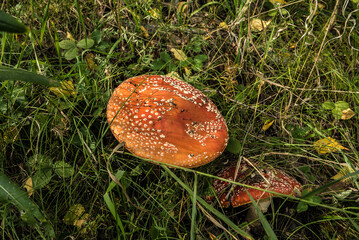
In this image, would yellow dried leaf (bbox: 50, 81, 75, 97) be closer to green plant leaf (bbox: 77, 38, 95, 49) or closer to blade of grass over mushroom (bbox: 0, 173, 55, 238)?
green plant leaf (bbox: 77, 38, 95, 49)

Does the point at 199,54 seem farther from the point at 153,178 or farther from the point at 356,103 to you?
the point at 356,103

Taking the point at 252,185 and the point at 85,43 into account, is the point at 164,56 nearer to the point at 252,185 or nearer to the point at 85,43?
the point at 85,43

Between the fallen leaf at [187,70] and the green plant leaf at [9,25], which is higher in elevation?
the green plant leaf at [9,25]

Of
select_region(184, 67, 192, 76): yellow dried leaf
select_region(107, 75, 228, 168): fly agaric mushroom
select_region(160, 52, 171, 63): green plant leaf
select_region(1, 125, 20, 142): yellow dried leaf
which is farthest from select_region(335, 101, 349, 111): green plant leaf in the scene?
select_region(1, 125, 20, 142): yellow dried leaf

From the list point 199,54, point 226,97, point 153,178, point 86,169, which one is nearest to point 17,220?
point 86,169

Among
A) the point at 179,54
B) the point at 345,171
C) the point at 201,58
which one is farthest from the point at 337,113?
the point at 179,54

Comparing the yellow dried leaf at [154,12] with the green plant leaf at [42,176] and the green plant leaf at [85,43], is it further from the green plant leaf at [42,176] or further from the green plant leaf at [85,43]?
the green plant leaf at [42,176]

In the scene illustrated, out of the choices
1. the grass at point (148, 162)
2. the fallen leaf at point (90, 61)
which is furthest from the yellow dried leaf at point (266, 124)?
the fallen leaf at point (90, 61)

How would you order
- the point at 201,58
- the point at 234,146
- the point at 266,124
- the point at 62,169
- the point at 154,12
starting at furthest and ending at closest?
the point at 154,12 < the point at 201,58 < the point at 266,124 < the point at 234,146 < the point at 62,169
